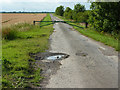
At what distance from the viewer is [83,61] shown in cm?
651

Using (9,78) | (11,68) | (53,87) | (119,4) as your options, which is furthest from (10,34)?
(119,4)

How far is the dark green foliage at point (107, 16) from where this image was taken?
1461 centimetres

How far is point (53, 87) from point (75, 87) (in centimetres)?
60

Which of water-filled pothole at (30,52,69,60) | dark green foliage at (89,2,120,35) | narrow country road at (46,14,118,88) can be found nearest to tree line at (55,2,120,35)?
dark green foliage at (89,2,120,35)

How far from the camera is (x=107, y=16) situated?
15.2 metres

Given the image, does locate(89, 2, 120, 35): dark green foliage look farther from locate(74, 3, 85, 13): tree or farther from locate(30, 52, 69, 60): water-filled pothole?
locate(74, 3, 85, 13): tree

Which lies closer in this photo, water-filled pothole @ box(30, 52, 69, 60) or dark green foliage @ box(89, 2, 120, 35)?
water-filled pothole @ box(30, 52, 69, 60)

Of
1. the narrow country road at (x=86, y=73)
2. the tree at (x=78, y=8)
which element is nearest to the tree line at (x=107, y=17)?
the narrow country road at (x=86, y=73)

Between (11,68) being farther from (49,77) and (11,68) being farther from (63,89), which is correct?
(63,89)

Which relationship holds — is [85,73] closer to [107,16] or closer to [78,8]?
[107,16]

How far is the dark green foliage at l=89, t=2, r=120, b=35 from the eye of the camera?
1461cm

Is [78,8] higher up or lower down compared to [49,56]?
higher up

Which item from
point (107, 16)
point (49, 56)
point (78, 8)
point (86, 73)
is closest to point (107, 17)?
point (107, 16)

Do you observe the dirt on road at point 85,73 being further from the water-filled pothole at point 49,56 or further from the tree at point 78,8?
the tree at point 78,8
